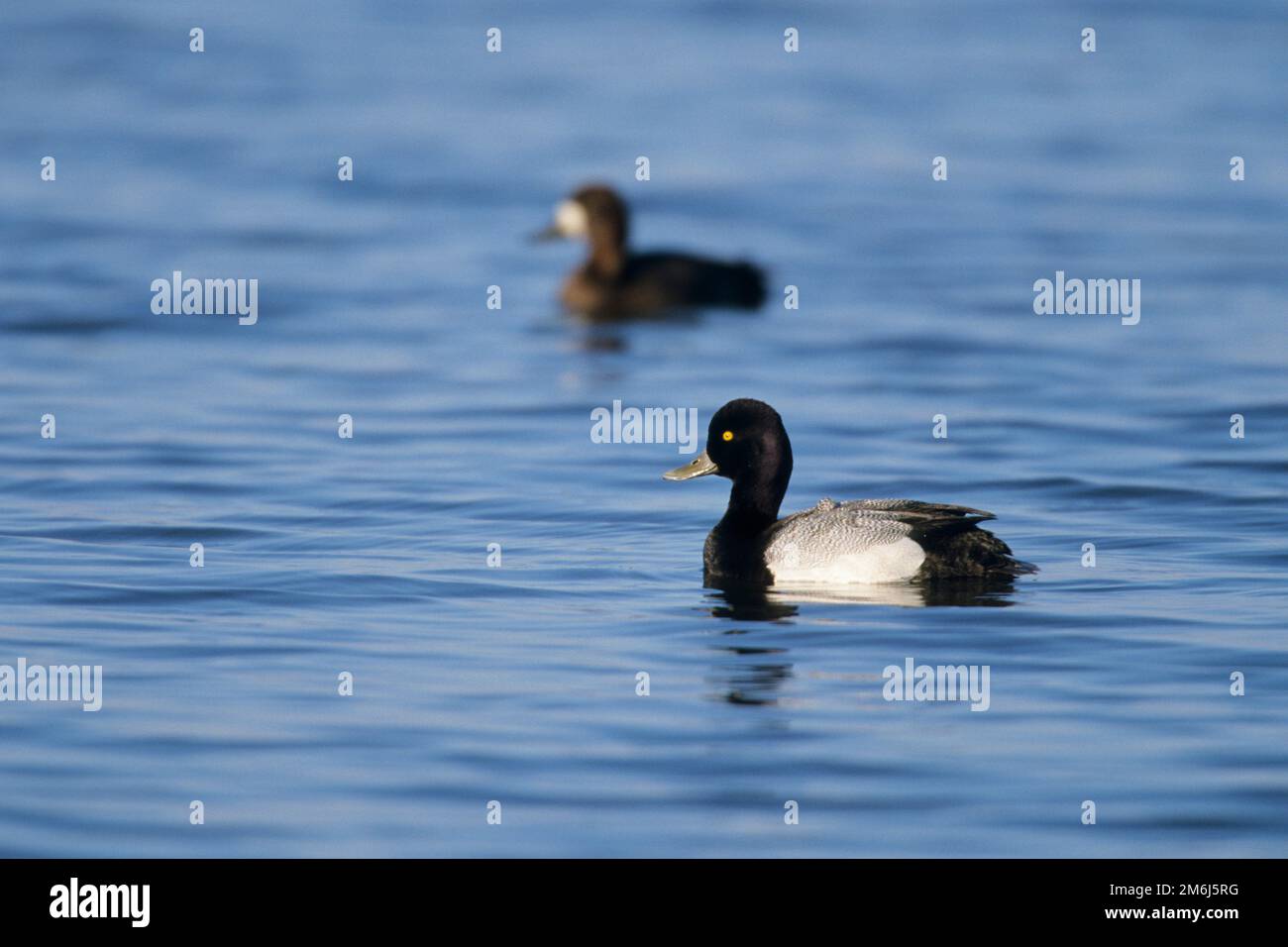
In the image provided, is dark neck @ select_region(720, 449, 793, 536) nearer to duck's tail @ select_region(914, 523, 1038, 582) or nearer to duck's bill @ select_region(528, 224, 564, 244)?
duck's tail @ select_region(914, 523, 1038, 582)

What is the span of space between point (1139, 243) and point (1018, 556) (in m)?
13.1

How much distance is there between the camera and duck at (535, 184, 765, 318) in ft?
72.6

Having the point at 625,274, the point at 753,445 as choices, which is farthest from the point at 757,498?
the point at 625,274

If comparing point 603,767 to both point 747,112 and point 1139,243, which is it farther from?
point 747,112

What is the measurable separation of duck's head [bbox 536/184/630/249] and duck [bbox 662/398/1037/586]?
11.1 m

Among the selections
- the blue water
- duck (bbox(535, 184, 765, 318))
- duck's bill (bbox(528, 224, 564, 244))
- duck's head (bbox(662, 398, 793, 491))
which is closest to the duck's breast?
the blue water

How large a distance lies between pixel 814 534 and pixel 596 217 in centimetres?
1193

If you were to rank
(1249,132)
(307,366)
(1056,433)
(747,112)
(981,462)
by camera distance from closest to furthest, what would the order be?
(981,462), (1056,433), (307,366), (1249,132), (747,112)

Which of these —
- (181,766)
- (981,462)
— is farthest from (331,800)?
(981,462)

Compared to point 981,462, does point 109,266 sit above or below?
above

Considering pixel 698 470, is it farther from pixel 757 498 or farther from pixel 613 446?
pixel 613 446

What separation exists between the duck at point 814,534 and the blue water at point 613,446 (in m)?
0.27

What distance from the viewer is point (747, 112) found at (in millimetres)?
33406

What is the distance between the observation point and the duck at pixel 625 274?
2212cm
